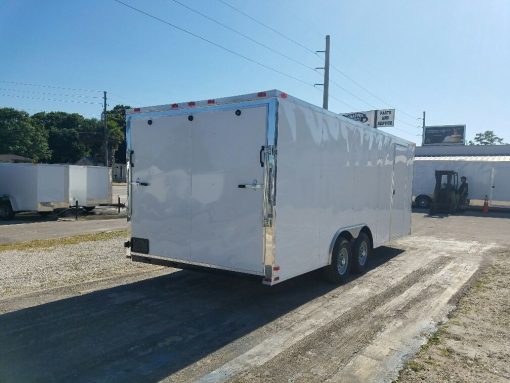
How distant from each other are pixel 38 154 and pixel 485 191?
75277 millimetres

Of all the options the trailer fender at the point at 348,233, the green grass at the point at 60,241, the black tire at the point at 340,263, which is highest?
the trailer fender at the point at 348,233

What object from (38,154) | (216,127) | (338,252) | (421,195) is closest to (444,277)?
(338,252)

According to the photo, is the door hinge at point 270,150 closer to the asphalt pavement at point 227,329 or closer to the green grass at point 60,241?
the asphalt pavement at point 227,329

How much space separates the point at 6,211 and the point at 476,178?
27.2 metres

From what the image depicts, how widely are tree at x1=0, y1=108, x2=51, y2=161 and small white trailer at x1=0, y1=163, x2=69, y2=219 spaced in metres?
62.9

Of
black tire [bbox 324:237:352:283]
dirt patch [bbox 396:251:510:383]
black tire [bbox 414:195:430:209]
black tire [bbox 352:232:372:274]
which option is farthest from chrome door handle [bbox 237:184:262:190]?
black tire [bbox 414:195:430:209]

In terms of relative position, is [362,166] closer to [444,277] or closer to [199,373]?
[444,277]

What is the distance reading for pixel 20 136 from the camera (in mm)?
74875

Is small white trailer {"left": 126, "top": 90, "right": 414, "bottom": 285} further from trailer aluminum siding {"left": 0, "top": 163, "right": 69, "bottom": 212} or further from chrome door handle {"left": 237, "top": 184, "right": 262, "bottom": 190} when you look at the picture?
trailer aluminum siding {"left": 0, "top": 163, "right": 69, "bottom": 212}

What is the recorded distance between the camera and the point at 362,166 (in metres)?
7.77

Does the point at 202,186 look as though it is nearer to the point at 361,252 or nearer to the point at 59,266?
the point at 361,252

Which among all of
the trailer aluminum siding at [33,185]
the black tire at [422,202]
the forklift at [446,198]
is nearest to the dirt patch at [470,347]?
the trailer aluminum siding at [33,185]

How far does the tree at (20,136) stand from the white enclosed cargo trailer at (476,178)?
226 feet

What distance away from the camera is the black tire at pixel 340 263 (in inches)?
280
